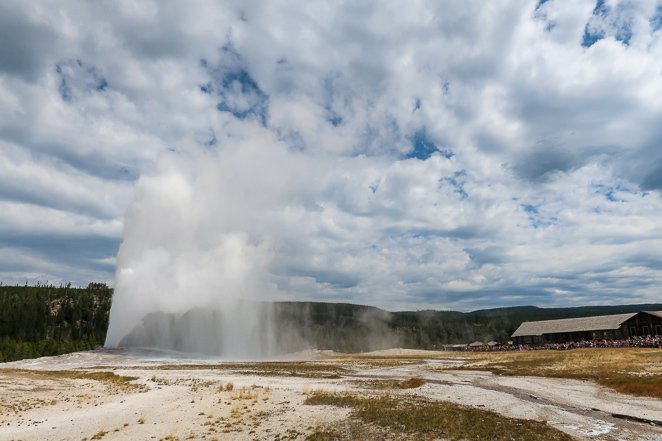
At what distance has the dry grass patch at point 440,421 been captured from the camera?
18.1m

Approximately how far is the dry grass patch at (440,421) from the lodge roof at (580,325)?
81.2 meters

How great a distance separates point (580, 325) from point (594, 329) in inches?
200

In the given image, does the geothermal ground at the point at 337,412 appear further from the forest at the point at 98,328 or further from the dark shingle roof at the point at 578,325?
the forest at the point at 98,328

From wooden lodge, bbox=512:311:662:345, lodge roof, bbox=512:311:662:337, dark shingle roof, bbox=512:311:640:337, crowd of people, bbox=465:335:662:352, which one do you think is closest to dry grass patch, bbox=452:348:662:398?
crowd of people, bbox=465:335:662:352

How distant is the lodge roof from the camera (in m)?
90.3

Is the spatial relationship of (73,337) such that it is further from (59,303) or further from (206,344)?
(206,344)

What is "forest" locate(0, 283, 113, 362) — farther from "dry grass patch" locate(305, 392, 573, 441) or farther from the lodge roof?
the lodge roof

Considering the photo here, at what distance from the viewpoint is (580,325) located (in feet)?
316

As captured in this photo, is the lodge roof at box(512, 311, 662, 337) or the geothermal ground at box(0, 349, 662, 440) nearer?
the geothermal ground at box(0, 349, 662, 440)

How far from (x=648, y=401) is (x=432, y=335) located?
149m

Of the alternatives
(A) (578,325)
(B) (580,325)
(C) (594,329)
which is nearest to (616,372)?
(C) (594,329)

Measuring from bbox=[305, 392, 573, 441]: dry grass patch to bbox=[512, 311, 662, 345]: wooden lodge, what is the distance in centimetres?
8074

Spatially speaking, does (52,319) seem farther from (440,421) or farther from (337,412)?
(440,421)

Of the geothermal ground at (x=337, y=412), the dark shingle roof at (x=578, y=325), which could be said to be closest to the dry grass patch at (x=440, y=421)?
the geothermal ground at (x=337, y=412)
